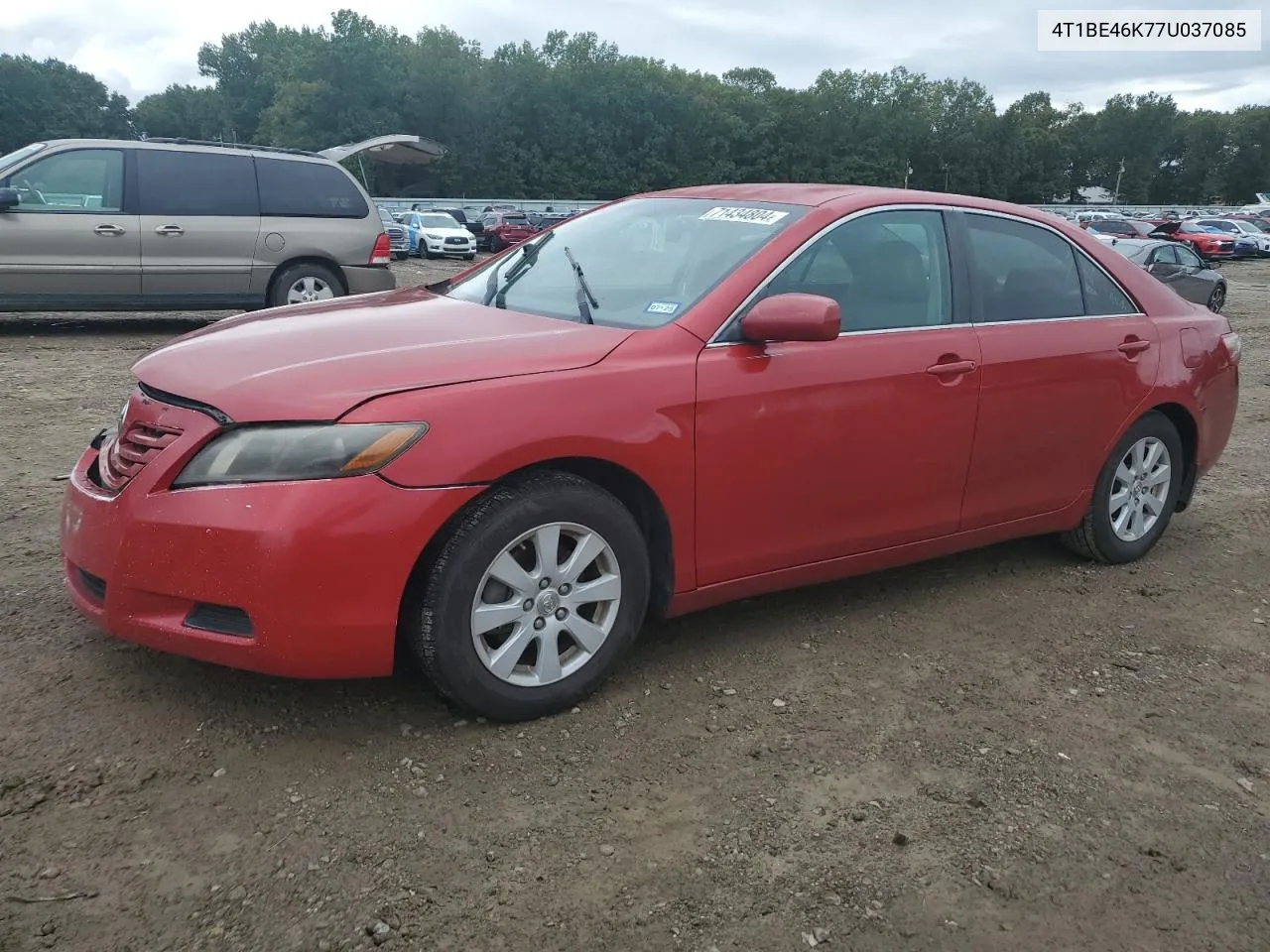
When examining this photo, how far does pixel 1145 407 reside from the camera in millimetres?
4488

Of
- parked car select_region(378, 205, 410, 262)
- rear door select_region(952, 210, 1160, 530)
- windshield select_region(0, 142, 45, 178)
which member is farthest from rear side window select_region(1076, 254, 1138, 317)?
parked car select_region(378, 205, 410, 262)

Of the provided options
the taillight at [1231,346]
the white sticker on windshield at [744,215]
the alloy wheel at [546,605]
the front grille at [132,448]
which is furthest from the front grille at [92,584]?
the taillight at [1231,346]

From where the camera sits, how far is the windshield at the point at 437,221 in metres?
29.2

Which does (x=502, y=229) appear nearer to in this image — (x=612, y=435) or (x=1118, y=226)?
(x=1118, y=226)

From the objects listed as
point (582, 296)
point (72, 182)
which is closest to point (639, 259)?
point (582, 296)

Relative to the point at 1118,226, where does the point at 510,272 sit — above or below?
below

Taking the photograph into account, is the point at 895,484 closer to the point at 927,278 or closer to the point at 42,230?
the point at 927,278

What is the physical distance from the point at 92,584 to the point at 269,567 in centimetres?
67

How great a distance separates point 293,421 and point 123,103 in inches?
3987

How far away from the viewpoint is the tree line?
261ft

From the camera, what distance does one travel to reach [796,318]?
3.20m

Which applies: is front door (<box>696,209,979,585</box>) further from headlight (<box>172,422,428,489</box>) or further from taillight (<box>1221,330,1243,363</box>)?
taillight (<box>1221,330,1243,363</box>)

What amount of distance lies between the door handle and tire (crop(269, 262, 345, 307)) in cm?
742

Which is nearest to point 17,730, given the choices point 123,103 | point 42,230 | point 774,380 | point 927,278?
point 774,380
